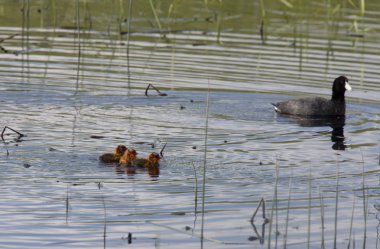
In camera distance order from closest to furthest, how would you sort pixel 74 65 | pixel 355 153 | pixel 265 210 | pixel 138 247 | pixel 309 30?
pixel 138 247, pixel 265 210, pixel 355 153, pixel 74 65, pixel 309 30

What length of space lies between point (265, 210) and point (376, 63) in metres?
9.81

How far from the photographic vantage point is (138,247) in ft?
28.8

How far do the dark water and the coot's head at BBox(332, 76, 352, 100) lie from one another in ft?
1.21

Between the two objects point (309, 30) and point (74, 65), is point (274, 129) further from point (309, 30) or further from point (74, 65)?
point (309, 30)

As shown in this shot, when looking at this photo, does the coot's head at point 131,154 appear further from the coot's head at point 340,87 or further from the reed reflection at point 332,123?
the coot's head at point 340,87

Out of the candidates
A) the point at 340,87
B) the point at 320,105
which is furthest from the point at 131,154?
the point at 340,87

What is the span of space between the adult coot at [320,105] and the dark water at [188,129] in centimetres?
19

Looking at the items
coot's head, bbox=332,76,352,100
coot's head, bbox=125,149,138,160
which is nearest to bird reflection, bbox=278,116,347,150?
coot's head, bbox=332,76,352,100

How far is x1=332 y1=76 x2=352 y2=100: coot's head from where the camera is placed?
16.4 m

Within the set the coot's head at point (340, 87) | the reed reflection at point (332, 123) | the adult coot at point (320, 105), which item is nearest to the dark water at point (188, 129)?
the reed reflection at point (332, 123)

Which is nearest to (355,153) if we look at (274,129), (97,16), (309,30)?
(274,129)

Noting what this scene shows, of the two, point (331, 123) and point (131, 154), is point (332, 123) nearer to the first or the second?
point (331, 123)

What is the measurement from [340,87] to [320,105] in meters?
0.58

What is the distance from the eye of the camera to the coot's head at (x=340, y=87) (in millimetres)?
16417
